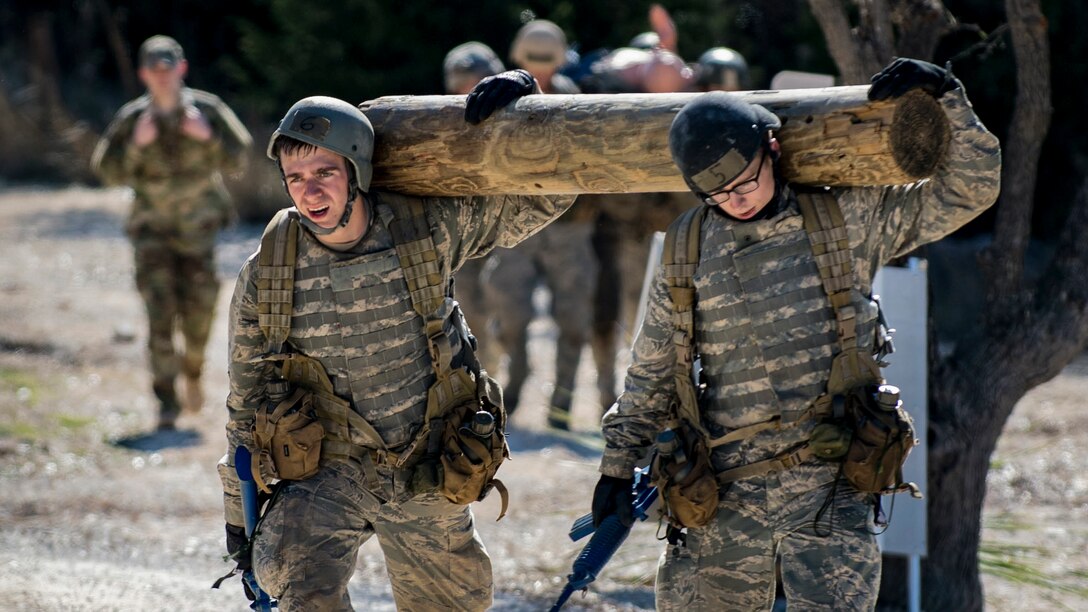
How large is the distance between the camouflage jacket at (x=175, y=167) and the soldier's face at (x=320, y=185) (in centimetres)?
544

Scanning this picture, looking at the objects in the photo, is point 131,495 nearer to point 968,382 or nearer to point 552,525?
point 552,525

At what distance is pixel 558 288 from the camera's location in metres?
9.90

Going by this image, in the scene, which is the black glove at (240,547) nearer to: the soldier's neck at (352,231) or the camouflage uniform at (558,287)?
the soldier's neck at (352,231)

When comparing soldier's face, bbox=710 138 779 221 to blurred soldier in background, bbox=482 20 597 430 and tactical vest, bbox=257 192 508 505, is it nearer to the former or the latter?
tactical vest, bbox=257 192 508 505

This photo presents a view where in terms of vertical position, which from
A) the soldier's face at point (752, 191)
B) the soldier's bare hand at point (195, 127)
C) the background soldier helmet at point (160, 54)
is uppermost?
the background soldier helmet at point (160, 54)

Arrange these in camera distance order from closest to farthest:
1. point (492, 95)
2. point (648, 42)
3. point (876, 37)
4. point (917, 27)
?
point (492, 95), point (876, 37), point (917, 27), point (648, 42)

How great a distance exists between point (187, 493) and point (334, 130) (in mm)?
4903

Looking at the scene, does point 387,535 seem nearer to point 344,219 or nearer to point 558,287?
point 344,219

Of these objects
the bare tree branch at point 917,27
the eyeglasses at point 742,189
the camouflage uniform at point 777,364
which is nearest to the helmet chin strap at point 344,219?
the camouflage uniform at point 777,364


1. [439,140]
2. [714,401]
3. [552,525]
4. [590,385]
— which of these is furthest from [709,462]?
[590,385]

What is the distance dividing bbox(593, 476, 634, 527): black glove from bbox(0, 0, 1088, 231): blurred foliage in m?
6.52

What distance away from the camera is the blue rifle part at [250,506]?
4551 mm

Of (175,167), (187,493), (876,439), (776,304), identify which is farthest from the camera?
(175,167)

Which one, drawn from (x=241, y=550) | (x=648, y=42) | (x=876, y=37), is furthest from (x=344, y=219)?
(x=648, y=42)
